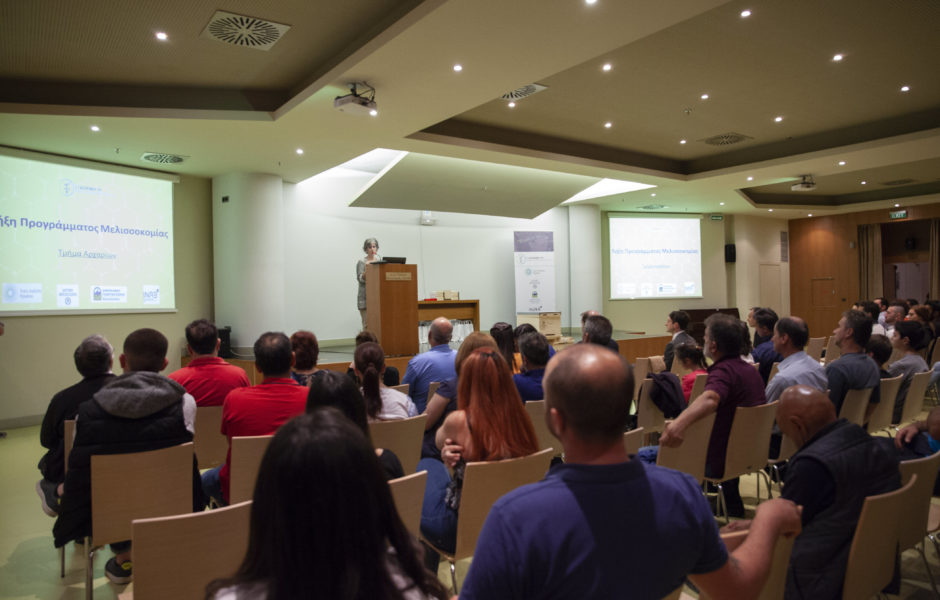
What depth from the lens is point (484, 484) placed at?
7.46 ft

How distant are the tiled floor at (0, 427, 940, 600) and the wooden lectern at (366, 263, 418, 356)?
4159mm

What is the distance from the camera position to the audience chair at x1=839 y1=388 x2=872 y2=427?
12.8 ft

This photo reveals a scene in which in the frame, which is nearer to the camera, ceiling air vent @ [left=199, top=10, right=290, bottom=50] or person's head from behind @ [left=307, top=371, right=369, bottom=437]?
person's head from behind @ [left=307, top=371, right=369, bottom=437]

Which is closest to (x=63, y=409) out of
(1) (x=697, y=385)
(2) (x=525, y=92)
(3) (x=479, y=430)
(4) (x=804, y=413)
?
(3) (x=479, y=430)

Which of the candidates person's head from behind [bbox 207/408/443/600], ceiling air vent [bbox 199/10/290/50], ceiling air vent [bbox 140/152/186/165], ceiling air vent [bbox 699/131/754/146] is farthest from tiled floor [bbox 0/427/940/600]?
ceiling air vent [bbox 699/131/754/146]

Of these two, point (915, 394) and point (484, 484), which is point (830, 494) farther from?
point (915, 394)

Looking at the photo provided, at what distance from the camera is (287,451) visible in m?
0.94

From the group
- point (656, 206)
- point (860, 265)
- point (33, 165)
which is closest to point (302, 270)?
point (33, 165)

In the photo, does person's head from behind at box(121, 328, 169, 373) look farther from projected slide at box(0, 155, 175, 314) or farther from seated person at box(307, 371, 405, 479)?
projected slide at box(0, 155, 175, 314)

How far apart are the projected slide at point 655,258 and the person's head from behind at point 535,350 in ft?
37.7

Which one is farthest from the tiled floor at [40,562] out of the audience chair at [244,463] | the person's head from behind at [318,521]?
the person's head from behind at [318,521]

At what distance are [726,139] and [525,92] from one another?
4.36m

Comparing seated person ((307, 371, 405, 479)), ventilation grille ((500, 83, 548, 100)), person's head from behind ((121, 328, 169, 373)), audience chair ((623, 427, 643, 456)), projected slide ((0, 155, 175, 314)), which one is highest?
ventilation grille ((500, 83, 548, 100))

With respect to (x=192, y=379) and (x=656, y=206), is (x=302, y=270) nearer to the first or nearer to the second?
(x=192, y=379)
